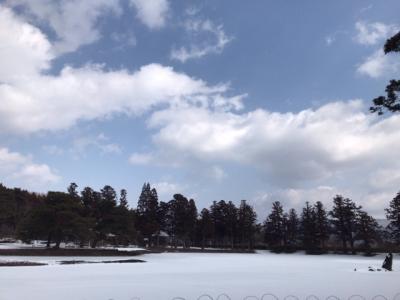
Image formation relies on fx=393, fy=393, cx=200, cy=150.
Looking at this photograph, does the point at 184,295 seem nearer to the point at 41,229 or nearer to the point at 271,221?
the point at 41,229

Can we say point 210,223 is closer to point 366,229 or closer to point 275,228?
point 275,228

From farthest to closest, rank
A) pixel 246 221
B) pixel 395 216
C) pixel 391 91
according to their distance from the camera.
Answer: pixel 246 221, pixel 395 216, pixel 391 91

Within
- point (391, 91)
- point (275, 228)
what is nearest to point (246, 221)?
point (275, 228)

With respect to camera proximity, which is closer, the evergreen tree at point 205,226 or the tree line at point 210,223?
the tree line at point 210,223

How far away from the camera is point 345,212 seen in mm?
70312

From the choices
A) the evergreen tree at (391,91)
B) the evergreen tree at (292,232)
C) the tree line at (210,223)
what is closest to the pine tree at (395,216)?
the tree line at (210,223)

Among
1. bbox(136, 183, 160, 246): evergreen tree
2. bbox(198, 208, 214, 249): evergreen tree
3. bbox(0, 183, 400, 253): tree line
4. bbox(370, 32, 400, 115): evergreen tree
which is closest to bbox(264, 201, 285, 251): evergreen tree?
bbox(0, 183, 400, 253): tree line

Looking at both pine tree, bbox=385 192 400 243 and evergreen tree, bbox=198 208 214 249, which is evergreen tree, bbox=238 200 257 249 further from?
pine tree, bbox=385 192 400 243

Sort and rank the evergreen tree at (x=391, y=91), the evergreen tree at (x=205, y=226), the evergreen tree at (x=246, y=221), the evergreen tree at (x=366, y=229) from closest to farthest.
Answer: the evergreen tree at (x=391, y=91) < the evergreen tree at (x=366, y=229) < the evergreen tree at (x=205, y=226) < the evergreen tree at (x=246, y=221)

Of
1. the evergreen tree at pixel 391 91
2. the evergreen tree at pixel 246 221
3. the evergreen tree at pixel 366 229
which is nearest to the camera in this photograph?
the evergreen tree at pixel 391 91

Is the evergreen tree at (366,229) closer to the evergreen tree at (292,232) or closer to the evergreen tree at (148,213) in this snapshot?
the evergreen tree at (292,232)

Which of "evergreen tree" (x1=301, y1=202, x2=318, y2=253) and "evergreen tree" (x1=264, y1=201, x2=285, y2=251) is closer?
"evergreen tree" (x1=301, y1=202, x2=318, y2=253)

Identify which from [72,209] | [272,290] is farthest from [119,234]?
[272,290]

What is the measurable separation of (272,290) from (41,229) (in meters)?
33.0
